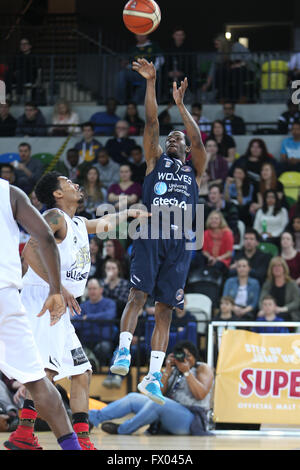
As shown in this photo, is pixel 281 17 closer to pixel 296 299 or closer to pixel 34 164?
pixel 34 164

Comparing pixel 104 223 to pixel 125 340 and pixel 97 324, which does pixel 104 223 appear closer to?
pixel 125 340

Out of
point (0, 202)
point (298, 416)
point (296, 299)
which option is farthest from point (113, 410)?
point (0, 202)

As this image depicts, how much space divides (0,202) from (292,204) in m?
8.59

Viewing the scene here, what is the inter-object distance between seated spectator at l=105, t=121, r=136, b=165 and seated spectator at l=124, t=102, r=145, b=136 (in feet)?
1.24

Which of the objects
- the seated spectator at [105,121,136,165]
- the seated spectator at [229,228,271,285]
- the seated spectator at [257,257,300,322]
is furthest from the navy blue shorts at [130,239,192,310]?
the seated spectator at [105,121,136,165]

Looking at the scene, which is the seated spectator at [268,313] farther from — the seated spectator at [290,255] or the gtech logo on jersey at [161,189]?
the gtech logo on jersey at [161,189]

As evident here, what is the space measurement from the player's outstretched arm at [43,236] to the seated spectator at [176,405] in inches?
175

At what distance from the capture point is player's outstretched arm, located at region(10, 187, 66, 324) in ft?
15.5

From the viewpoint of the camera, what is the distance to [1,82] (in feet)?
52.2

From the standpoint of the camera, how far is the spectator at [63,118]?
1540 cm

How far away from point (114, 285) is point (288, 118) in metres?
5.08

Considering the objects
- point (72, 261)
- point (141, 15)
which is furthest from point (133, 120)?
point (72, 261)

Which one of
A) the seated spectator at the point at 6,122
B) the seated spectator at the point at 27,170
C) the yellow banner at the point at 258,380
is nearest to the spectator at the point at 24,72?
the seated spectator at the point at 6,122

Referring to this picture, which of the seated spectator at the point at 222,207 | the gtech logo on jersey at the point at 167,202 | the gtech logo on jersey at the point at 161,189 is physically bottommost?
the gtech logo on jersey at the point at 167,202
